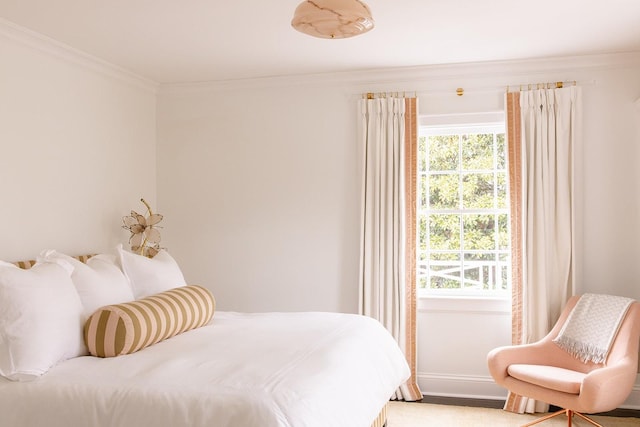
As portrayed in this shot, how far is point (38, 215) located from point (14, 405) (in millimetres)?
1842

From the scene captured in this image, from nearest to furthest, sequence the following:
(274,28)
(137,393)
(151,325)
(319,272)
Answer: (137,393) → (151,325) → (274,28) → (319,272)

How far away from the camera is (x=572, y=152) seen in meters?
4.71

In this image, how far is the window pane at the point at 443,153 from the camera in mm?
5203

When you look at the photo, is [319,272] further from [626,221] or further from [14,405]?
[14,405]

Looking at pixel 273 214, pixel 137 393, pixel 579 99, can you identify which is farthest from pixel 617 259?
pixel 137 393

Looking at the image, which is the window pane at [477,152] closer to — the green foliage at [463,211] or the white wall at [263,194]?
the green foliage at [463,211]

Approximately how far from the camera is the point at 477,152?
16.9 feet

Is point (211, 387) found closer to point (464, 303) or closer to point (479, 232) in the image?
point (464, 303)

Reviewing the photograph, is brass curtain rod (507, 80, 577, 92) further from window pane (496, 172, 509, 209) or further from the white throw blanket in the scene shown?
the white throw blanket

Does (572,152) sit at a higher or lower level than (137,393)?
higher

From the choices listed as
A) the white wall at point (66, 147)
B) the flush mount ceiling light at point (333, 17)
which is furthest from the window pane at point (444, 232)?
the flush mount ceiling light at point (333, 17)

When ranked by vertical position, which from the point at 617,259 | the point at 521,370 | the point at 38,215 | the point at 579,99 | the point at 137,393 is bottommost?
the point at 521,370

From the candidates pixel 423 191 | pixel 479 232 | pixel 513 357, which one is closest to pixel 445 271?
pixel 479 232

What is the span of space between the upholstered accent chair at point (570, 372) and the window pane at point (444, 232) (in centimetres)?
102
